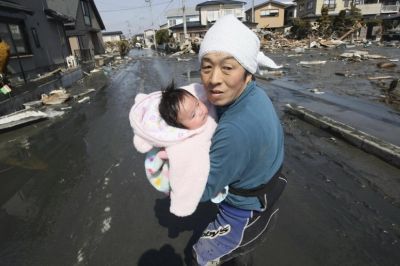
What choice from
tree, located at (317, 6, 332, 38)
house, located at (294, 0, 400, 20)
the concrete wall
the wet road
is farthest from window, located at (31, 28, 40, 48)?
the concrete wall

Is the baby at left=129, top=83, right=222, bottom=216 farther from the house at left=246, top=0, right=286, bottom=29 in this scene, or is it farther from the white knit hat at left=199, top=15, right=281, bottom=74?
the house at left=246, top=0, right=286, bottom=29

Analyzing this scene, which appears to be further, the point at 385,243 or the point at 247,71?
the point at 385,243

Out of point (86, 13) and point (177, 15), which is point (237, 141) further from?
point (177, 15)

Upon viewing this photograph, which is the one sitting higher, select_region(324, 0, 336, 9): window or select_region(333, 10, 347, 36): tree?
select_region(324, 0, 336, 9): window

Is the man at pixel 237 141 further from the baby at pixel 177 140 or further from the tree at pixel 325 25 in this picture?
the tree at pixel 325 25

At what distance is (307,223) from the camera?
131 inches

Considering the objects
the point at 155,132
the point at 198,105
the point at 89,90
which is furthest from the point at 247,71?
the point at 89,90

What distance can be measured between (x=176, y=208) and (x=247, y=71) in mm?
881

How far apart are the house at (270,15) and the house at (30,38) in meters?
46.9

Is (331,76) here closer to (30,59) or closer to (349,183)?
(349,183)

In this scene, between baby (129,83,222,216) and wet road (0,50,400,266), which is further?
wet road (0,50,400,266)

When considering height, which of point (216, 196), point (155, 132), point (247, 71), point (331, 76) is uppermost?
point (247, 71)

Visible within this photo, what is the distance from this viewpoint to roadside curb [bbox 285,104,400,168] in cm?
451

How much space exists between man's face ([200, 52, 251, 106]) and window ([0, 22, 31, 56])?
48.6ft
